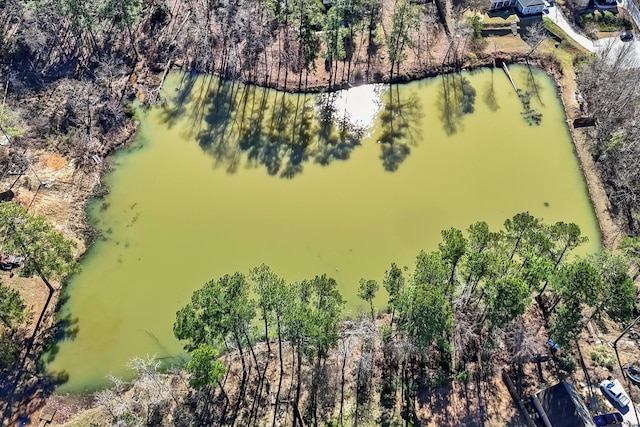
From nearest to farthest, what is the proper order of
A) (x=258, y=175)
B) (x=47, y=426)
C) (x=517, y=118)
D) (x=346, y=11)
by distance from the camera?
(x=47, y=426) < (x=258, y=175) < (x=517, y=118) < (x=346, y=11)

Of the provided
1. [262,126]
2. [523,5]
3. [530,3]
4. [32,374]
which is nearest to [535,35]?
[523,5]

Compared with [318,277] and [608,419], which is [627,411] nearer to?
[608,419]

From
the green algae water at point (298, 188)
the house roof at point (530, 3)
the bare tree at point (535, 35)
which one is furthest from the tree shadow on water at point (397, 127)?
the house roof at point (530, 3)

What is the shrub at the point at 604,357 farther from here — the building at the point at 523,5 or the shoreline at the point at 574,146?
the building at the point at 523,5

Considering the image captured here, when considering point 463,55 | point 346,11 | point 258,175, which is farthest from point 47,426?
point 463,55

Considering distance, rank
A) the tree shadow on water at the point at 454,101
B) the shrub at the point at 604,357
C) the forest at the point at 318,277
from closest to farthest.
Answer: the forest at the point at 318,277
the shrub at the point at 604,357
the tree shadow on water at the point at 454,101

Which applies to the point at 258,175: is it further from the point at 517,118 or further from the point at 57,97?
the point at 517,118

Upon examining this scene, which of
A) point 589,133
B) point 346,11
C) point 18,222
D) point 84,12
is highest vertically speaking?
point 346,11
